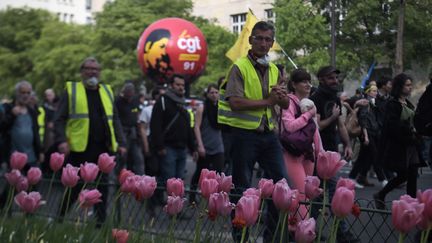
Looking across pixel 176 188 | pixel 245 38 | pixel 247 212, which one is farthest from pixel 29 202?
pixel 245 38

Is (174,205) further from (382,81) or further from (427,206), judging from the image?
(382,81)

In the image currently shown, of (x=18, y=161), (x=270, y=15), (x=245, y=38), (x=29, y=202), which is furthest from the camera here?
(x=245, y=38)

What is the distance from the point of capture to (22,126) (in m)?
9.63

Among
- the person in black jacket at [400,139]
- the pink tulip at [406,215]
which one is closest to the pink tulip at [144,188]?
the pink tulip at [406,215]

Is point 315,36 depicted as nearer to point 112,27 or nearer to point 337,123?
point 337,123

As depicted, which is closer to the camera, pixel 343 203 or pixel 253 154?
pixel 343 203

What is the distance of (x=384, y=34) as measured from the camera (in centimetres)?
642

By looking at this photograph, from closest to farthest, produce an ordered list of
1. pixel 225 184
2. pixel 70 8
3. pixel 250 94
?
pixel 225 184 < pixel 250 94 < pixel 70 8

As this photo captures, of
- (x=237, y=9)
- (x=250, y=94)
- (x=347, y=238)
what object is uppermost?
(x=237, y=9)

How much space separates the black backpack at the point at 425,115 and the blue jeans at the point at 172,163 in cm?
364

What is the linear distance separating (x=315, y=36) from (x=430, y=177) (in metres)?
5.66

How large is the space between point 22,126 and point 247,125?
174 inches

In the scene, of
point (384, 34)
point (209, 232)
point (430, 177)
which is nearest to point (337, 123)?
point (384, 34)

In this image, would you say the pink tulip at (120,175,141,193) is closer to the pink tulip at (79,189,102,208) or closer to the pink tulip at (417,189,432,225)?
the pink tulip at (79,189,102,208)
